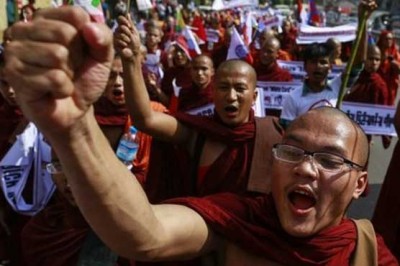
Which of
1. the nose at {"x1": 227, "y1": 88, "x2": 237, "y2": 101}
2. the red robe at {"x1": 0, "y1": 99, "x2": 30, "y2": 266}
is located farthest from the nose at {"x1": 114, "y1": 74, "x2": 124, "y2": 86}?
the nose at {"x1": 227, "y1": 88, "x2": 237, "y2": 101}

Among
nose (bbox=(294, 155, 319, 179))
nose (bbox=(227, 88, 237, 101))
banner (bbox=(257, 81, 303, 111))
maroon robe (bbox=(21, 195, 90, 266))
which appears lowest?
banner (bbox=(257, 81, 303, 111))

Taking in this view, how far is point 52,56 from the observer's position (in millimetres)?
1108

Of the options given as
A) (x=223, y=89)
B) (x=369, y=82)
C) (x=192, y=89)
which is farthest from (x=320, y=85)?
(x=369, y=82)

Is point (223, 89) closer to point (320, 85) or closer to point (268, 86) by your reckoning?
point (320, 85)

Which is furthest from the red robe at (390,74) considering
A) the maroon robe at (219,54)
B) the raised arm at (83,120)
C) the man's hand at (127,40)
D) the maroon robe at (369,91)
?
the raised arm at (83,120)

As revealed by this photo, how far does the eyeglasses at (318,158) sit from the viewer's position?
1863mm

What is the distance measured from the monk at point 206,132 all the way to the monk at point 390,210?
830 millimetres

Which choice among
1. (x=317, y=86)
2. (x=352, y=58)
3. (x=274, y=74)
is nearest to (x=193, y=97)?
(x=317, y=86)

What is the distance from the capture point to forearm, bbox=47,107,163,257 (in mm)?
1336

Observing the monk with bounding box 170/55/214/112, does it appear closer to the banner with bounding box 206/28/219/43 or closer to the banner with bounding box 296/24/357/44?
the banner with bounding box 296/24/357/44

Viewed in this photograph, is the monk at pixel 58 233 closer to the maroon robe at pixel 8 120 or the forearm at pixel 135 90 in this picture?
the forearm at pixel 135 90

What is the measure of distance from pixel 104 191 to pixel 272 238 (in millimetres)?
601

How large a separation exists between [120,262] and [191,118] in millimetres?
934

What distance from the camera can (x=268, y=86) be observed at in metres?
6.38
